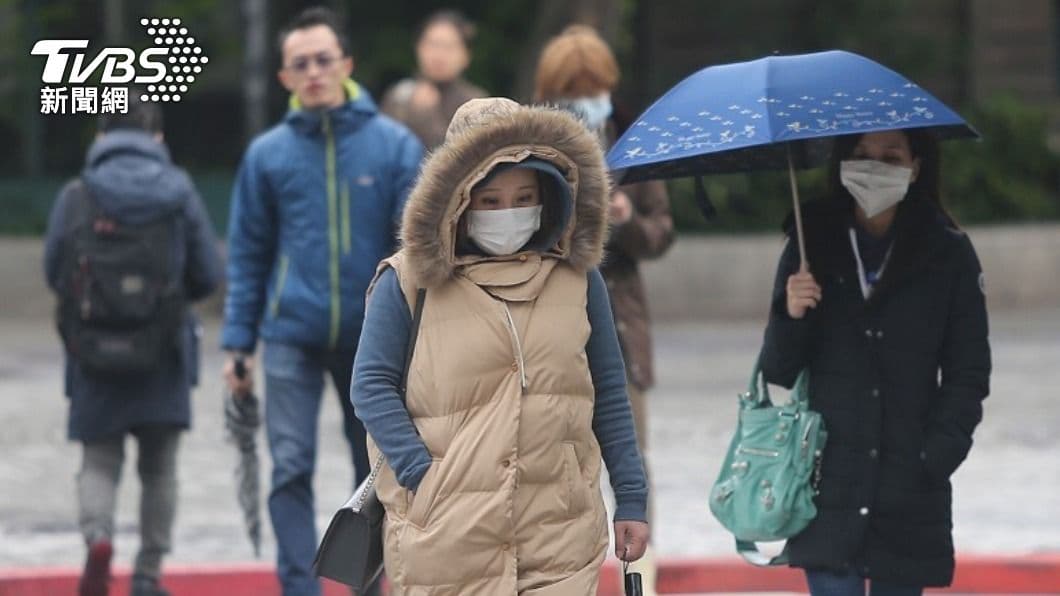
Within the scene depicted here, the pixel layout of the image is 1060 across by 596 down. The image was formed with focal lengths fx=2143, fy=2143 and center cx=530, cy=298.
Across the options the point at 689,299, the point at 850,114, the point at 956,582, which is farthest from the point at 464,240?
the point at 689,299

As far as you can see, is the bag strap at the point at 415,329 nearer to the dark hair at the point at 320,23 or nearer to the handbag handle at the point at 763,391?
the handbag handle at the point at 763,391

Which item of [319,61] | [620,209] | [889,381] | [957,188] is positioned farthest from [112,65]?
[889,381]

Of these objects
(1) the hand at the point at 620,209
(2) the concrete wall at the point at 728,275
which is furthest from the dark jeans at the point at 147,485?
(2) the concrete wall at the point at 728,275

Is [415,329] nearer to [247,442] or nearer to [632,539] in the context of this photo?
[632,539]

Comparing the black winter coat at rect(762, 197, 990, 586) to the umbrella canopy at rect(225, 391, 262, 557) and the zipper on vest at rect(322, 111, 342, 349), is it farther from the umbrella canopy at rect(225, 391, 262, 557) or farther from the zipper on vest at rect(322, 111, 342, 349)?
the umbrella canopy at rect(225, 391, 262, 557)

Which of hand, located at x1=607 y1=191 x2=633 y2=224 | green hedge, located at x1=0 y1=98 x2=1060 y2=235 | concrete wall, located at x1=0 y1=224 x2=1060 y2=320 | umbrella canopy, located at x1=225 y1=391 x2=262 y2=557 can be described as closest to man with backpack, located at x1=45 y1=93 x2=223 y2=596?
umbrella canopy, located at x1=225 y1=391 x2=262 y2=557

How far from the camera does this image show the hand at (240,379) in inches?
278

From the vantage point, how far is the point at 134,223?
23.9ft

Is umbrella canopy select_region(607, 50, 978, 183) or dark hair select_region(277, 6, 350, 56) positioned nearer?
umbrella canopy select_region(607, 50, 978, 183)

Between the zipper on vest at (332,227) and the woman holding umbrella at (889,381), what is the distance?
1.96 m

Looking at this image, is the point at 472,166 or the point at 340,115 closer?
the point at 472,166

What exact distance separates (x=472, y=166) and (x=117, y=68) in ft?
30.5

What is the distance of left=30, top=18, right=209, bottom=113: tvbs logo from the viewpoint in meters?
12.4

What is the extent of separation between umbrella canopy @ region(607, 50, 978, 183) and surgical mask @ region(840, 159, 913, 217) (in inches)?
6.3
